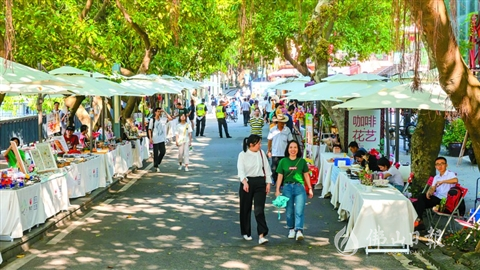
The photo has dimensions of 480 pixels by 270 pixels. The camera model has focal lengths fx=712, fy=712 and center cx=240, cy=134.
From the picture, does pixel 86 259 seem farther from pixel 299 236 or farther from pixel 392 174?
pixel 392 174

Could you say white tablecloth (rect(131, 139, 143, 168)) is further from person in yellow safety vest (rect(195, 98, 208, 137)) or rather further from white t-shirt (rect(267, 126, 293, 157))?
person in yellow safety vest (rect(195, 98, 208, 137))

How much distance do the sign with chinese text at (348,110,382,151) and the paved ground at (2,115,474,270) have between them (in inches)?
101

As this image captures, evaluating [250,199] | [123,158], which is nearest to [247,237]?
[250,199]

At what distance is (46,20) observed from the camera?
57.4 ft

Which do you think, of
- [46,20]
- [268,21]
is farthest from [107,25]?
[268,21]

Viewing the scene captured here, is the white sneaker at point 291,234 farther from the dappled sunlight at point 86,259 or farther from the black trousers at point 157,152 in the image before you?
the black trousers at point 157,152

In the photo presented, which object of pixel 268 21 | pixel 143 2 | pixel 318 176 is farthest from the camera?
pixel 268 21

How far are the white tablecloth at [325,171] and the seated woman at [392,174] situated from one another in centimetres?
245

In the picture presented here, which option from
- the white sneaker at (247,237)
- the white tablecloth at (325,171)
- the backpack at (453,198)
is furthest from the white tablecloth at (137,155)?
the backpack at (453,198)

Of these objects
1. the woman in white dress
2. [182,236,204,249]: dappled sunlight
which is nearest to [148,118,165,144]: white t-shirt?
the woman in white dress

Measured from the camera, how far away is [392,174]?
12555 mm

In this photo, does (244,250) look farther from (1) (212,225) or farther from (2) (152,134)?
(2) (152,134)

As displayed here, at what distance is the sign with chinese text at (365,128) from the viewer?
17.6 meters

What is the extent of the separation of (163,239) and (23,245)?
209 centimetres
